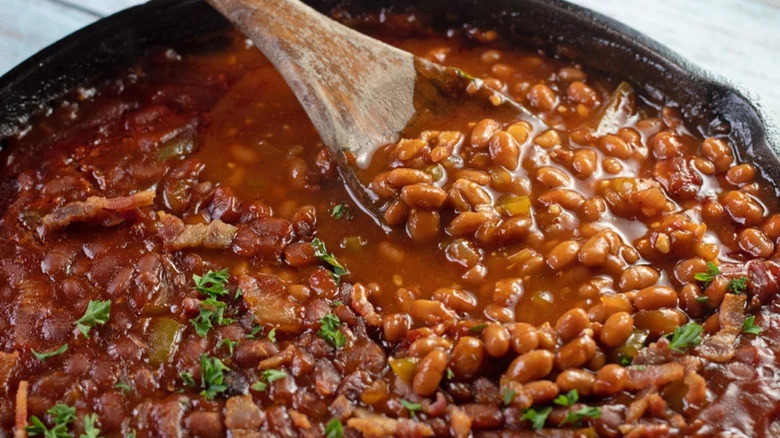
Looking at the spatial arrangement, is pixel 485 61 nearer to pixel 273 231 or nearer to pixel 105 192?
pixel 273 231

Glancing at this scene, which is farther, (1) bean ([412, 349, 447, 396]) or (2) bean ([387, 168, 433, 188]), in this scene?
(2) bean ([387, 168, 433, 188])

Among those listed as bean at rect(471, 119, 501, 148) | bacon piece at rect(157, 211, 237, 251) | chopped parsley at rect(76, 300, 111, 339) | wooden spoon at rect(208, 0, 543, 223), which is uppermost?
wooden spoon at rect(208, 0, 543, 223)

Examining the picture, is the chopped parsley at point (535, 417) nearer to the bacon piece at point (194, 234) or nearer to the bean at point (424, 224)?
the bean at point (424, 224)

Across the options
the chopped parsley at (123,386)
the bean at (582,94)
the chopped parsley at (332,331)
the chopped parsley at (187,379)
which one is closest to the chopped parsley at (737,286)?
the bean at (582,94)

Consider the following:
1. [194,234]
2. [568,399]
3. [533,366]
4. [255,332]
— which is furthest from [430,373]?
[194,234]

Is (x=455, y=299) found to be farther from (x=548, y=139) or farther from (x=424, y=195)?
(x=548, y=139)

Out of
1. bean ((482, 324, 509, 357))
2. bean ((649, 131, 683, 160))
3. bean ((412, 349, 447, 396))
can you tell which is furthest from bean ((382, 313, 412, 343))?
bean ((649, 131, 683, 160))

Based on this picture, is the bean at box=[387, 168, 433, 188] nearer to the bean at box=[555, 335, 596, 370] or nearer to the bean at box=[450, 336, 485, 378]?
the bean at box=[450, 336, 485, 378]
